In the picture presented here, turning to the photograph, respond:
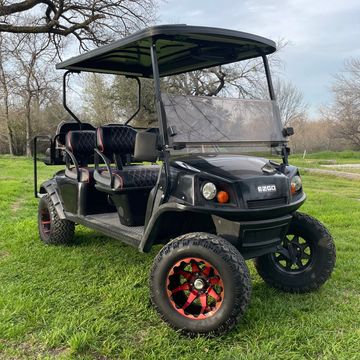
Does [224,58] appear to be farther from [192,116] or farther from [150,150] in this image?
[150,150]

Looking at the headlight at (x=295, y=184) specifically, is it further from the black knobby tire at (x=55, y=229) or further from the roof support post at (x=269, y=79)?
the black knobby tire at (x=55, y=229)

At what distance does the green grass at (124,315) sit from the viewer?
241 cm

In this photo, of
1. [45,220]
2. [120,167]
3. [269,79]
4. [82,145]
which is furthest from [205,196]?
[45,220]

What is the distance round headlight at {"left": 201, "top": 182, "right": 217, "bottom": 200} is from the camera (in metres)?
2.59

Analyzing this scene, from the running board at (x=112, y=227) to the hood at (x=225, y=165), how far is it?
27.4 inches

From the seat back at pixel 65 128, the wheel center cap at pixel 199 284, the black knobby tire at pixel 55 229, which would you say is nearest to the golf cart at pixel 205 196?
the wheel center cap at pixel 199 284

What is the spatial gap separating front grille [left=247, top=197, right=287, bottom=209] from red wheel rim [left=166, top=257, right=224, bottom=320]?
458 millimetres

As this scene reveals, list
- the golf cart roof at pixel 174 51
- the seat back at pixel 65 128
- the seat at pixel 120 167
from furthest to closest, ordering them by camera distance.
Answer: the seat back at pixel 65 128, the seat at pixel 120 167, the golf cart roof at pixel 174 51

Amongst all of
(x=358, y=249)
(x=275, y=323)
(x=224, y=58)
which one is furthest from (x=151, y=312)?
(x=358, y=249)

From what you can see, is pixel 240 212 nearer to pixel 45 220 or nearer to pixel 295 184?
pixel 295 184

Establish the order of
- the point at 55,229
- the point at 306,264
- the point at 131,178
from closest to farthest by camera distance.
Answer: the point at 306,264, the point at 131,178, the point at 55,229

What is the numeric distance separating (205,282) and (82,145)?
2.44 m

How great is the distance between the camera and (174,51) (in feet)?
11.4

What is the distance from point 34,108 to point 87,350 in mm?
27013
